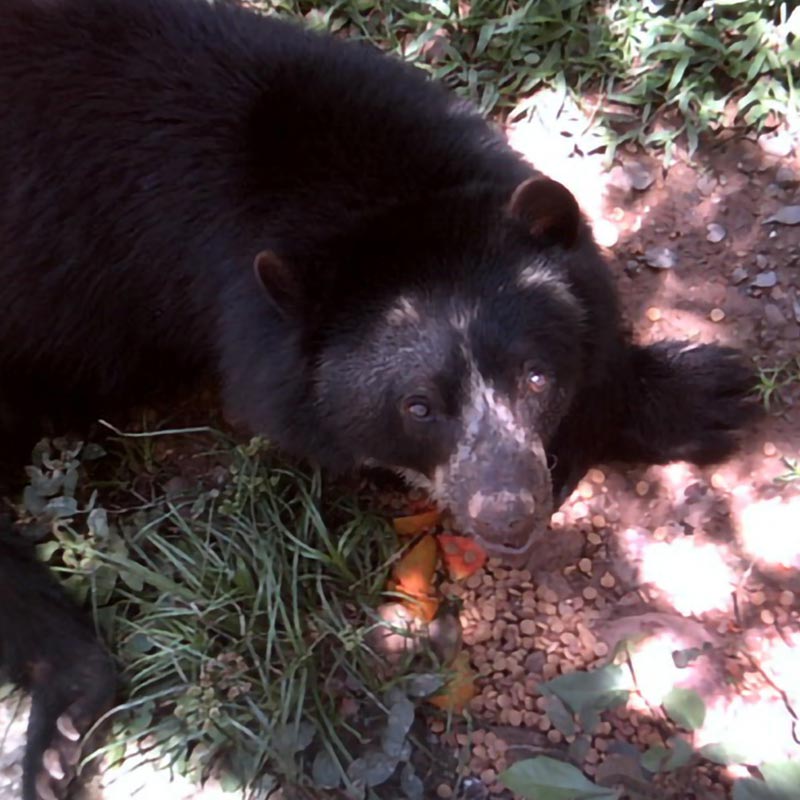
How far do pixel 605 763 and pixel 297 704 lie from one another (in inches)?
39.7

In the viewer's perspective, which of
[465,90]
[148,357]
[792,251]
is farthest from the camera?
[465,90]

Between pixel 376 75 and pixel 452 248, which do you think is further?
pixel 376 75

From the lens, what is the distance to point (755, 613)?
3672 mm

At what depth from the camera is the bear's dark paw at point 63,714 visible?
3.54 meters

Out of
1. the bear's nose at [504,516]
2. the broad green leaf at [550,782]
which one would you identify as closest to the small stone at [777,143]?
the bear's nose at [504,516]

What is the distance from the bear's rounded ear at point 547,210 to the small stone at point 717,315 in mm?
1272

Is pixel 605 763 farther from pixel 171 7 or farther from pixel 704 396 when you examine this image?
pixel 171 7

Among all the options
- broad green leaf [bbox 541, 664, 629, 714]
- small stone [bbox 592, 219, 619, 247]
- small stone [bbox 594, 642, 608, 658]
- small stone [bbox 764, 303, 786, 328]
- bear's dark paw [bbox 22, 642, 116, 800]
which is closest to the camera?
broad green leaf [bbox 541, 664, 629, 714]

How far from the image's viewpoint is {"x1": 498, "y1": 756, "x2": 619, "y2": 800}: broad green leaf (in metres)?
2.78

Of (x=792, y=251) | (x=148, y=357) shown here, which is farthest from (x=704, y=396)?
(x=148, y=357)

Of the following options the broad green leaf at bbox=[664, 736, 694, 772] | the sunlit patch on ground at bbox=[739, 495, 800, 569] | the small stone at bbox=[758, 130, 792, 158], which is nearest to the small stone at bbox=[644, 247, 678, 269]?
the small stone at bbox=[758, 130, 792, 158]

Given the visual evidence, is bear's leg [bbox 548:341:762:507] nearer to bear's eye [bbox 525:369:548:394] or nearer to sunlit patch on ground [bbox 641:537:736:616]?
sunlit patch on ground [bbox 641:537:736:616]

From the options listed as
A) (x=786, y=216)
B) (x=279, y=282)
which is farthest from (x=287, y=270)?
(x=786, y=216)


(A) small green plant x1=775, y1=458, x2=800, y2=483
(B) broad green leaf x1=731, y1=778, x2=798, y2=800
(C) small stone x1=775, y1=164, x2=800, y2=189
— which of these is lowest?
(A) small green plant x1=775, y1=458, x2=800, y2=483
